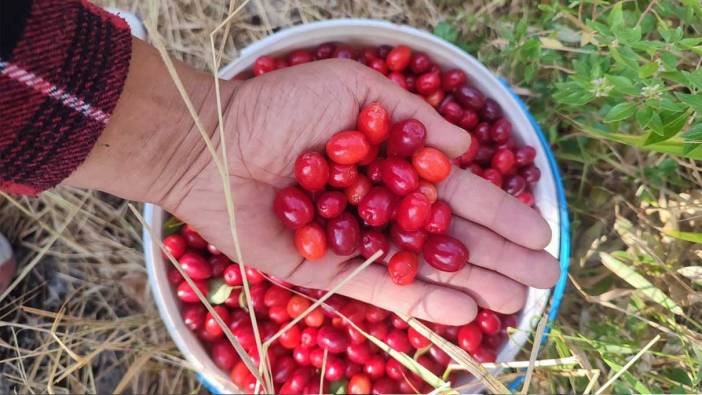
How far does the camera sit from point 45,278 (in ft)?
11.8

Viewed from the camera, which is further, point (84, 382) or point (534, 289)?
point (84, 382)

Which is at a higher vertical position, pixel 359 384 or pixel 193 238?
pixel 193 238

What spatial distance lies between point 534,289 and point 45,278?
2.87 m

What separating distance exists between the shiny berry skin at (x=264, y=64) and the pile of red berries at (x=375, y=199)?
669 mm

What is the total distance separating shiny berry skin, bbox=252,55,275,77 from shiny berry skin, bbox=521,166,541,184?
4.91 feet

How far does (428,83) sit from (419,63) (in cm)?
14

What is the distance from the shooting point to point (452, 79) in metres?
3.27

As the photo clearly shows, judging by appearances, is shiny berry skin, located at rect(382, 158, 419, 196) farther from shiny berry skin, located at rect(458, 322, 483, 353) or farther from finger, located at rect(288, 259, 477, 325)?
shiny berry skin, located at rect(458, 322, 483, 353)

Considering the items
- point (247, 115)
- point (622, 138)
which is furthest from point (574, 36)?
point (247, 115)

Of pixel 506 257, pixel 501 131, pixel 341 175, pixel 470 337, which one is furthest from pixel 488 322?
pixel 341 175

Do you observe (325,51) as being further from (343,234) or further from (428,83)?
(343,234)

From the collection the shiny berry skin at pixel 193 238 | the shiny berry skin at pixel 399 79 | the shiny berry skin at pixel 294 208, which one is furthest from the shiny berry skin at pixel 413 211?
the shiny berry skin at pixel 193 238

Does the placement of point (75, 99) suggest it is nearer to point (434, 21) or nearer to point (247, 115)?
point (247, 115)

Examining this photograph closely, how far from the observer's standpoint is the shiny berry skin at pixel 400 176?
2.69m
